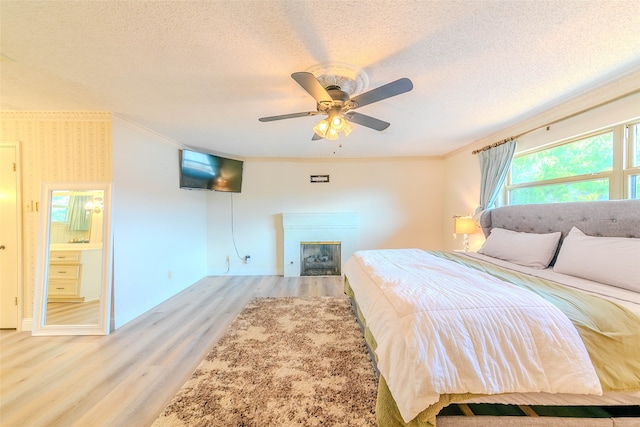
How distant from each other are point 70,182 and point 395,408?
11.8 ft

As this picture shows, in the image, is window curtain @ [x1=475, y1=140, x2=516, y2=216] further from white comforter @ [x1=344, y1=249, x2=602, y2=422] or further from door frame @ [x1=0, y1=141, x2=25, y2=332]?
door frame @ [x1=0, y1=141, x2=25, y2=332]

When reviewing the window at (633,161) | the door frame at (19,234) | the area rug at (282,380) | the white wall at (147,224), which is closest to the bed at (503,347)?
the area rug at (282,380)

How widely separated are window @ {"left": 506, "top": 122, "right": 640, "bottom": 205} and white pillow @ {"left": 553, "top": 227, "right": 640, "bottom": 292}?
2.10 feet

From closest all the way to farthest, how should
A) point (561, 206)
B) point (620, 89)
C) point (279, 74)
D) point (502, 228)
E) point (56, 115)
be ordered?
point (279, 74) < point (620, 89) < point (561, 206) < point (56, 115) < point (502, 228)

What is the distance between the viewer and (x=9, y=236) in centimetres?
244

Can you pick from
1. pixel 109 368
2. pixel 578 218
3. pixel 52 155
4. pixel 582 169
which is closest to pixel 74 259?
pixel 52 155

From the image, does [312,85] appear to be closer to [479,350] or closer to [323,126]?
[323,126]

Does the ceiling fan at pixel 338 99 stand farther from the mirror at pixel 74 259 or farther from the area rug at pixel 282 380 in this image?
the mirror at pixel 74 259

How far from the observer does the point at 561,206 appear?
2.22 m

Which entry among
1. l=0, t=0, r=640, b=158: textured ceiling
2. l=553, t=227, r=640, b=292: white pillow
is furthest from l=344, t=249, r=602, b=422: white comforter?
l=0, t=0, r=640, b=158: textured ceiling

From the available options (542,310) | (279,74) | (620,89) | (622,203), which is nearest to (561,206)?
(622,203)

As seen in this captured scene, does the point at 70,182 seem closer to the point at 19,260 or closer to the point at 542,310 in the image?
the point at 19,260

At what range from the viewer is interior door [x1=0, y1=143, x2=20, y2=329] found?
2.42m

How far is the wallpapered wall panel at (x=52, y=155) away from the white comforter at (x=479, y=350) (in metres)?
3.23
